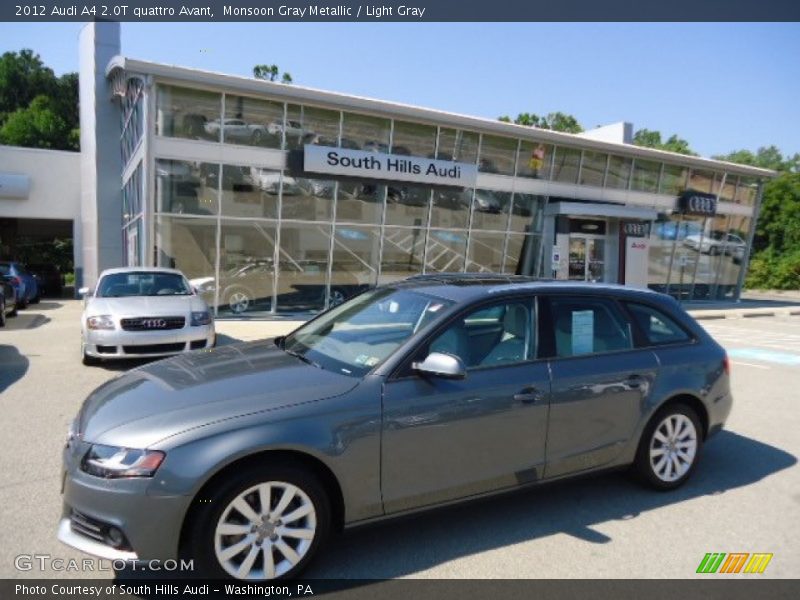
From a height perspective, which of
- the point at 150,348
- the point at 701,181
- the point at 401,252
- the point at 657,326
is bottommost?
the point at 150,348

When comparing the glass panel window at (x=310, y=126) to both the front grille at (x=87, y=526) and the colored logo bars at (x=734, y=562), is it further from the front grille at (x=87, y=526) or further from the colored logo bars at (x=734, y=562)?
the colored logo bars at (x=734, y=562)

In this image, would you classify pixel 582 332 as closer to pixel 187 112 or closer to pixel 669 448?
pixel 669 448

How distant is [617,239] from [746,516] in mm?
18516

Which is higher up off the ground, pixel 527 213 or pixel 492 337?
pixel 527 213

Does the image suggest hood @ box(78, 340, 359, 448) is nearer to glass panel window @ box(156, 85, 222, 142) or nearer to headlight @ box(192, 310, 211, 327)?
headlight @ box(192, 310, 211, 327)

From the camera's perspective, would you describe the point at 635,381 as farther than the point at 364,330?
Yes

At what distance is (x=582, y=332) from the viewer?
4098 millimetres

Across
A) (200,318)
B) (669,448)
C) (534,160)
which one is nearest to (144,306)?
(200,318)

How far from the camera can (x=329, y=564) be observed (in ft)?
10.6

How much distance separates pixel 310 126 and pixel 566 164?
9.39m

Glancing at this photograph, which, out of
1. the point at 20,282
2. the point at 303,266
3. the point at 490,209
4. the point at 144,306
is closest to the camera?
the point at 144,306

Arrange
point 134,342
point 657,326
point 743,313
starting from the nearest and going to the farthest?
point 657,326, point 134,342, point 743,313

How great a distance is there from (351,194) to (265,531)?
554 inches

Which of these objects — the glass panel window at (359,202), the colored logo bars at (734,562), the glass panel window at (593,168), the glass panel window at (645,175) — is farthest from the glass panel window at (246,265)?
the glass panel window at (645,175)
